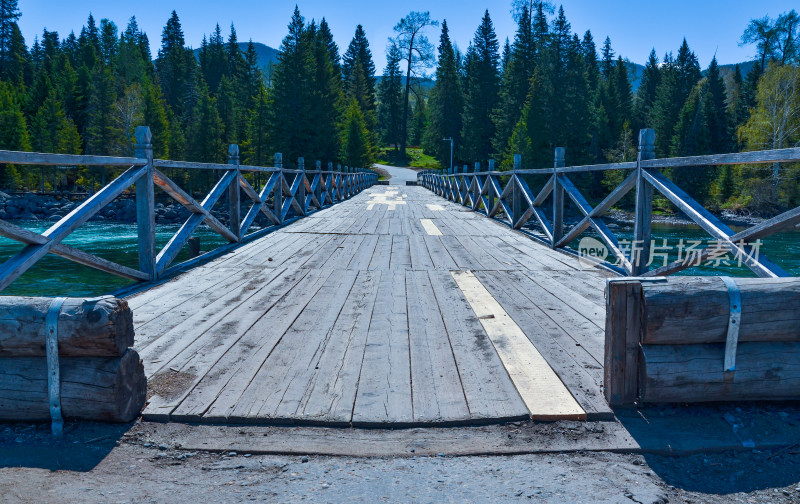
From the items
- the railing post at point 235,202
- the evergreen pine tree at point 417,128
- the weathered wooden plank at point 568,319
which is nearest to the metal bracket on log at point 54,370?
the weathered wooden plank at point 568,319

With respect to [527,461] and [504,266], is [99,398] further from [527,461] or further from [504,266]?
[504,266]

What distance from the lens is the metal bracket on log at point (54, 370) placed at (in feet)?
6.89

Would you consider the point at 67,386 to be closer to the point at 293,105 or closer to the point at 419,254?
the point at 419,254

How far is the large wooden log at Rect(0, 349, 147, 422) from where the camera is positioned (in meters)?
2.16

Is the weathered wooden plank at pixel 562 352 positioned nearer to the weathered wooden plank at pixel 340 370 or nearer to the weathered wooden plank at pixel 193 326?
the weathered wooden plank at pixel 340 370

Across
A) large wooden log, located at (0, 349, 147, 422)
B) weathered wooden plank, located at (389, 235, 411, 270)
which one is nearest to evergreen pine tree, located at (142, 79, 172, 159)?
weathered wooden plank, located at (389, 235, 411, 270)

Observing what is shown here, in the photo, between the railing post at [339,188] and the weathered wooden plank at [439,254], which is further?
the railing post at [339,188]

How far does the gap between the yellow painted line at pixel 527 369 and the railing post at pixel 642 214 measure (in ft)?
4.98

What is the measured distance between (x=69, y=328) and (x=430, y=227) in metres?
7.87

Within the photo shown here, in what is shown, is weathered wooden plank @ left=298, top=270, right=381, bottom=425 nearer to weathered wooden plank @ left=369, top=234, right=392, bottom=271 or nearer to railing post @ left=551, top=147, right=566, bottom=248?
weathered wooden plank @ left=369, top=234, right=392, bottom=271

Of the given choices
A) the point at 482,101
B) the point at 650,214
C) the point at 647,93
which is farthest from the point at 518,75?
the point at 650,214

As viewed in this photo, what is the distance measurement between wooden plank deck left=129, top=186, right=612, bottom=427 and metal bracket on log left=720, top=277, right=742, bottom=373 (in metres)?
0.54

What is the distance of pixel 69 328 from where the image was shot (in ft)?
6.86

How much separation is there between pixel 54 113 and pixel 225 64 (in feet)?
100
